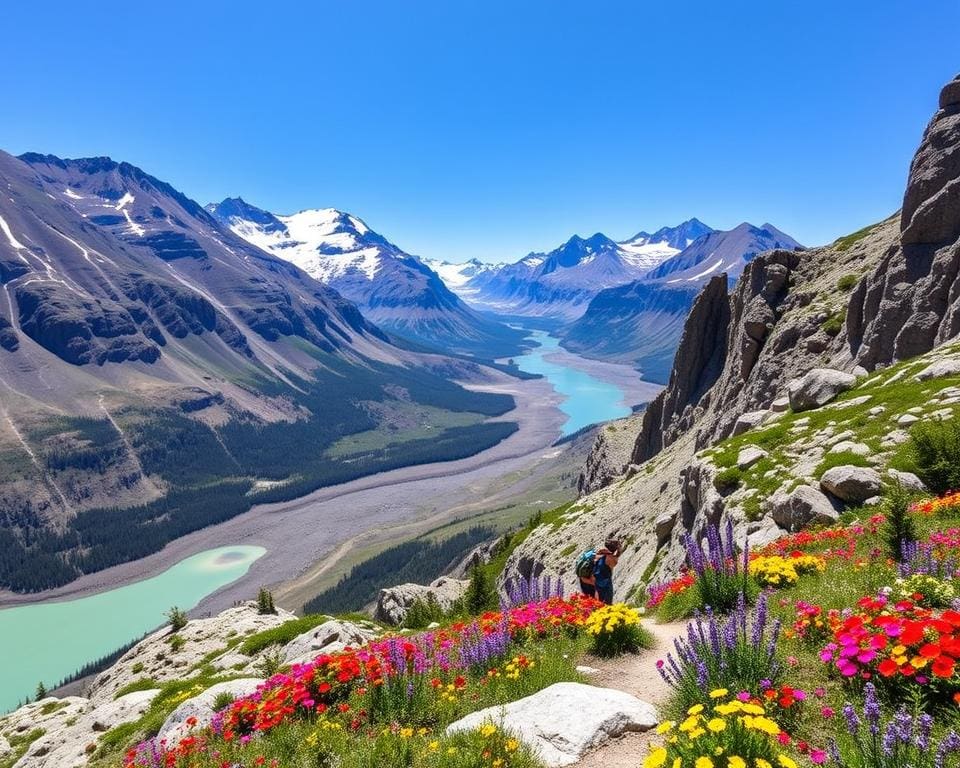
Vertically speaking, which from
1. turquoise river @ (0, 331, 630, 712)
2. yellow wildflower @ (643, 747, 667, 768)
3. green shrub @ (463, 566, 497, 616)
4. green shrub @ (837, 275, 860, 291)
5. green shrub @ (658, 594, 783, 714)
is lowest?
turquoise river @ (0, 331, 630, 712)

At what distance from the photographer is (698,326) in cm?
7744

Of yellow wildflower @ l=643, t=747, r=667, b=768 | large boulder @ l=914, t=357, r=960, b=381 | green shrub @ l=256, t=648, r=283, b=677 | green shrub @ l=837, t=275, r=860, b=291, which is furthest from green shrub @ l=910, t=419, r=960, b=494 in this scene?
green shrub @ l=837, t=275, r=860, b=291

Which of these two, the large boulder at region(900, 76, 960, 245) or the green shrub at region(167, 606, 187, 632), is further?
the green shrub at region(167, 606, 187, 632)

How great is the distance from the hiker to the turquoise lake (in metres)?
189

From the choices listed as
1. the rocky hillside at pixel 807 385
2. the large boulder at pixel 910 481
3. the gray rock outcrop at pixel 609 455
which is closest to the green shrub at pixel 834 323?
the rocky hillside at pixel 807 385

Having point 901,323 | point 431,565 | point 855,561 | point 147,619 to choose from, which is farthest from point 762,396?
point 147,619

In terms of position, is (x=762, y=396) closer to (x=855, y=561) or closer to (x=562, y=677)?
(x=855, y=561)

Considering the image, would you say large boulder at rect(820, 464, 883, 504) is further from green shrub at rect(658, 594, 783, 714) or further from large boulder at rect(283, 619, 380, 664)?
large boulder at rect(283, 619, 380, 664)

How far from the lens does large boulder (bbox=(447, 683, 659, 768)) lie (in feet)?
27.8

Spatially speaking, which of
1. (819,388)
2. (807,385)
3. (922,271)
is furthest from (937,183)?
(819,388)

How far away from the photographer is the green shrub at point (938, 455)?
1717 cm

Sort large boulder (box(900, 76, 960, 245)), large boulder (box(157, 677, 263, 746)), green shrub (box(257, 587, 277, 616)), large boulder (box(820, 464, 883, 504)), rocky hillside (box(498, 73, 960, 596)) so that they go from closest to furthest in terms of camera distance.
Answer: large boulder (box(157, 677, 263, 746)), large boulder (box(820, 464, 883, 504)), rocky hillside (box(498, 73, 960, 596)), large boulder (box(900, 76, 960, 245)), green shrub (box(257, 587, 277, 616))

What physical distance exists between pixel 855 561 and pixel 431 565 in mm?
186722

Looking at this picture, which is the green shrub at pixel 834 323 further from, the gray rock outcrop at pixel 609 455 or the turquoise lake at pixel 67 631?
the turquoise lake at pixel 67 631
